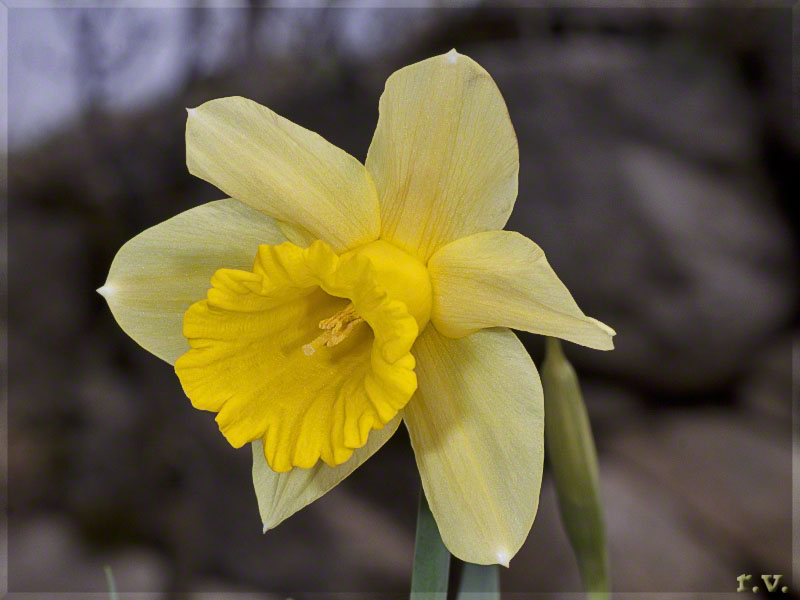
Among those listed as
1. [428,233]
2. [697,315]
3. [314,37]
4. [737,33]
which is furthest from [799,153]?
[428,233]

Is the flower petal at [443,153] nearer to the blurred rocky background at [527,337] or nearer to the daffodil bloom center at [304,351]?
the daffodil bloom center at [304,351]

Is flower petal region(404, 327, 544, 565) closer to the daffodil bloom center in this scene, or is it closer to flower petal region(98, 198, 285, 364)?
the daffodil bloom center

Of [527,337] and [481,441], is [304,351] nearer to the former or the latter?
[481,441]

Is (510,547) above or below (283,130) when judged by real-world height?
below

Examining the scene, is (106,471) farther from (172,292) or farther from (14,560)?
(172,292)

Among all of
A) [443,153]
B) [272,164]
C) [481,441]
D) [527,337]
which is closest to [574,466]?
[481,441]


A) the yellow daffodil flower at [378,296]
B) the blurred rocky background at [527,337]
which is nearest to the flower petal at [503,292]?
the yellow daffodil flower at [378,296]
